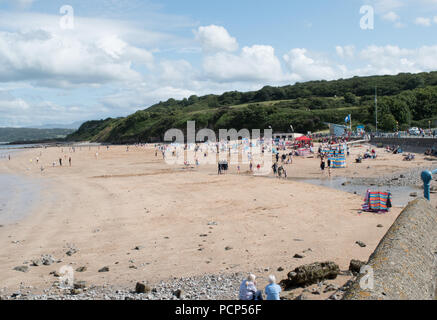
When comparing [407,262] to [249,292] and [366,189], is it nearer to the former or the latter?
[249,292]

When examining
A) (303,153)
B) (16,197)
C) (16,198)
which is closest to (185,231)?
(16,198)

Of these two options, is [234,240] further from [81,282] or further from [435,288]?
[435,288]

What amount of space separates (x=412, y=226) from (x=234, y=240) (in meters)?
7.50

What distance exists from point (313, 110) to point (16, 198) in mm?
79725

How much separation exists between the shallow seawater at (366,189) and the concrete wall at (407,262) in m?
12.1

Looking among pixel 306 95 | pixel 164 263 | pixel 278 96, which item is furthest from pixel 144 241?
pixel 278 96

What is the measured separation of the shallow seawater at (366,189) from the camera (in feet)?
60.9

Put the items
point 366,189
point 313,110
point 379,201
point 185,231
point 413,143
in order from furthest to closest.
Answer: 1. point 313,110
2. point 413,143
3. point 366,189
4. point 379,201
5. point 185,231

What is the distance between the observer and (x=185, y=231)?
14.3 m

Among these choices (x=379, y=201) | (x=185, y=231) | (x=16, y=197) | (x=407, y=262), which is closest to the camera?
(x=407, y=262)

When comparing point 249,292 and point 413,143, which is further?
point 413,143
